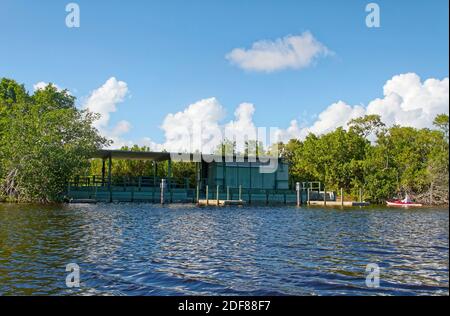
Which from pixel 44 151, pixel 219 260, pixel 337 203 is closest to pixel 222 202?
pixel 337 203

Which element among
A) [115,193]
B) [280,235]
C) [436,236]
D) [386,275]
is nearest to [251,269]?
[386,275]

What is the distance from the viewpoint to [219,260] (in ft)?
41.5

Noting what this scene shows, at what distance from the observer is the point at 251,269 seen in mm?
11273

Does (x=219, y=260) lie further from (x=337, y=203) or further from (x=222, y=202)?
(x=337, y=203)

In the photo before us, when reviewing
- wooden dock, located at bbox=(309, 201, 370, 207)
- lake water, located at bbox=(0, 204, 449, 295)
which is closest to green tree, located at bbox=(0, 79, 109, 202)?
lake water, located at bbox=(0, 204, 449, 295)

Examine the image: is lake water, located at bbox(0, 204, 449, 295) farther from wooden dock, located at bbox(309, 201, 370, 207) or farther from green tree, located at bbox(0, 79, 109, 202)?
wooden dock, located at bbox(309, 201, 370, 207)

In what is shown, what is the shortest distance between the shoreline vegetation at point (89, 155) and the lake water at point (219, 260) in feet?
41.7

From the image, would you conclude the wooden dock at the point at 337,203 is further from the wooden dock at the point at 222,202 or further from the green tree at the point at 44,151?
the green tree at the point at 44,151

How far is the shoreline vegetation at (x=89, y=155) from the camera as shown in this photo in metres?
42.6

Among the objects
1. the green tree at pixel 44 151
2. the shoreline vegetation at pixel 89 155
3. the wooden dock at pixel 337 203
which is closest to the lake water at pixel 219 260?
the shoreline vegetation at pixel 89 155

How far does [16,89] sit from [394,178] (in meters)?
52.0

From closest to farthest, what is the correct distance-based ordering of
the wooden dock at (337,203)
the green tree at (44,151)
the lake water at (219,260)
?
the lake water at (219,260) → the green tree at (44,151) → the wooden dock at (337,203)

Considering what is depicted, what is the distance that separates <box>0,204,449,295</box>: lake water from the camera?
931 centimetres

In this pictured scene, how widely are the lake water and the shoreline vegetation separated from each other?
12.7 m
